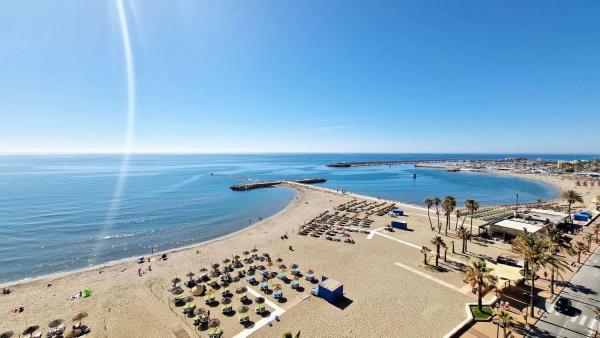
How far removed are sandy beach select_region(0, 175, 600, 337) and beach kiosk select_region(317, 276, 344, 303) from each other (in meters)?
0.71

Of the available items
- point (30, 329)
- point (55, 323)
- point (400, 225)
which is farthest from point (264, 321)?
point (400, 225)

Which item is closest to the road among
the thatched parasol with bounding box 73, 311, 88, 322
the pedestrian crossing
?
the pedestrian crossing

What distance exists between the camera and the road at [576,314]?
68.6 ft

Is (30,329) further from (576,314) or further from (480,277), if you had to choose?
(576,314)

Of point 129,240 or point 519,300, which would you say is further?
point 129,240

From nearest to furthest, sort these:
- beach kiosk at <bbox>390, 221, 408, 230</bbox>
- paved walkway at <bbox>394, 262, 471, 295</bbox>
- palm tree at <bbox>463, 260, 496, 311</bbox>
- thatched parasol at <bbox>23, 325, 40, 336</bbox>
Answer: palm tree at <bbox>463, 260, 496, 311</bbox>
thatched parasol at <bbox>23, 325, 40, 336</bbox>
paved walkway at <bbox>394, 262, 471, 295</bbox>
beach kiosk at <bbox>390, 221, 408, 230</bbox>

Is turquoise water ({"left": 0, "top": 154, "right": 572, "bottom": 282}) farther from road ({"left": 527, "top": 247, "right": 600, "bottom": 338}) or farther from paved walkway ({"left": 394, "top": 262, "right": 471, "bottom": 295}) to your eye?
road ({"left": 527, "top": 247, "right": 600, "bottom": 338})

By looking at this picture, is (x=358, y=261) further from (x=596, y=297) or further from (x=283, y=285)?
(x=596, y=297)

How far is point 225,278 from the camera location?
3244cm

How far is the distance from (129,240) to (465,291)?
56621 mm

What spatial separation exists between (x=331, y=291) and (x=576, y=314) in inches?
819

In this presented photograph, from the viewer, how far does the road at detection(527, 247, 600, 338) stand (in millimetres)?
20922

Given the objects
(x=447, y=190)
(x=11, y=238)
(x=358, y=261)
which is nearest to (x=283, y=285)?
(x=358, y=261)

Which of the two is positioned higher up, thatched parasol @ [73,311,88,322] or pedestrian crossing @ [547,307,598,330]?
pedestrian crossing @ [547,307,598,330]
